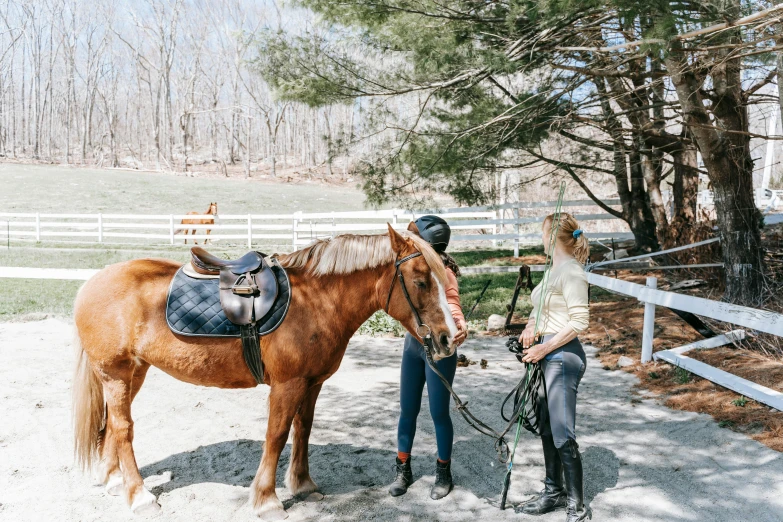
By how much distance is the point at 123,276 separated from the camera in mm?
3322

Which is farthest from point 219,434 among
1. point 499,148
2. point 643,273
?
point 643,273

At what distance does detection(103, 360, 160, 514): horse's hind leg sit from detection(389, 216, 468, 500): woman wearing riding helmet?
142cm

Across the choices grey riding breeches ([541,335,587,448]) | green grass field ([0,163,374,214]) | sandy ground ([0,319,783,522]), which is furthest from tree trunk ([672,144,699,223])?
green grass field ([0,163,374,214])

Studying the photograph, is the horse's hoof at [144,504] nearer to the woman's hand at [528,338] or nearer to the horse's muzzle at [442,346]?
the horse's muzzle at [442,346]

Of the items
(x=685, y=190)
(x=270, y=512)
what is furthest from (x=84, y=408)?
(x=685, y=190)

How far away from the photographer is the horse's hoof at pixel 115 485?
3.38 m

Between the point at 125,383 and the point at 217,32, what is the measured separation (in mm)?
43020

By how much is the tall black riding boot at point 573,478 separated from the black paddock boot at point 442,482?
0.71 meters

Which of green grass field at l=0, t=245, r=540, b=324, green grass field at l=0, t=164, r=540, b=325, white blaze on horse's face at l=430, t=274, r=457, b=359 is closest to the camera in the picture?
white blaze on horse's face at l=430, t=274, r=457, b=359

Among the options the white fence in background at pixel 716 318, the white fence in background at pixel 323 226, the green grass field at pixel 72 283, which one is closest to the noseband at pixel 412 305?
the white fence in background at pixel 716 318

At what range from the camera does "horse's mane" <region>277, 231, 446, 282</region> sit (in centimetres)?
311

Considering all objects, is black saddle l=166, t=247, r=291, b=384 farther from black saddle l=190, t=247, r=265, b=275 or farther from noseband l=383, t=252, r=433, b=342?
noseband l=383, t=252, r=433, b=342

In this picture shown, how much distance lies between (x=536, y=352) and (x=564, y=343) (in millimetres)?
154

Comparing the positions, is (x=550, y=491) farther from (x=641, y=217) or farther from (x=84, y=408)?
(x=641, y=217)
